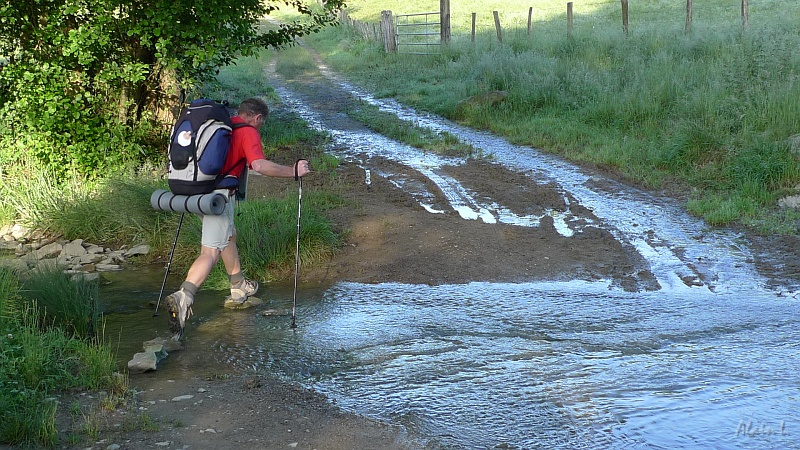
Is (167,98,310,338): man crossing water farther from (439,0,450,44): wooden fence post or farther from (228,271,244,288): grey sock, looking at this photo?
(439,0,450,44): wooden fence post

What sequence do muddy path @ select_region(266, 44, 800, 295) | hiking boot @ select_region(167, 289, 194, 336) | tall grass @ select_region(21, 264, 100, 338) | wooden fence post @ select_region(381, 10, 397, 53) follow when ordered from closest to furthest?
hiking boot @ select_region(167, 289, 194, 336) → tall grass @ select_region(21, 264, 100, 338) → muddy path @ select_region(266, 44, 800, 295) → wooden fence post @ select_region(381, 10, 397, 53)

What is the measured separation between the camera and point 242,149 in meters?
6.50

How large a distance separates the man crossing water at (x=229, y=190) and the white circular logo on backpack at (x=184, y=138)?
1.22 ft

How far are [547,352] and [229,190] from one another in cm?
272

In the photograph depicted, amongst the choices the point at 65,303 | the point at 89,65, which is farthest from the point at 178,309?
the point at 89,65

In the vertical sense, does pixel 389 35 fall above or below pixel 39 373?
above

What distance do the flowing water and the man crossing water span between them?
0.33 m

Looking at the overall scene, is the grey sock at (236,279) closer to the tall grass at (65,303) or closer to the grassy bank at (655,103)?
the tall grass at (65,303)

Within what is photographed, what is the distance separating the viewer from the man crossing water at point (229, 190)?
6383mm

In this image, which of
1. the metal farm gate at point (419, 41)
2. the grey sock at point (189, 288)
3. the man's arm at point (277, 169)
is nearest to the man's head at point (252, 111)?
the man's arm at point (277, 169)

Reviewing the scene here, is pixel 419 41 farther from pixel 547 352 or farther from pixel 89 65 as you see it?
pixel 547 352

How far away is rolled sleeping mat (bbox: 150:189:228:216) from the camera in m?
6.35

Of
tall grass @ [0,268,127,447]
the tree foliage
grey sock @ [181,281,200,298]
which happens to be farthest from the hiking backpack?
the tree foliage

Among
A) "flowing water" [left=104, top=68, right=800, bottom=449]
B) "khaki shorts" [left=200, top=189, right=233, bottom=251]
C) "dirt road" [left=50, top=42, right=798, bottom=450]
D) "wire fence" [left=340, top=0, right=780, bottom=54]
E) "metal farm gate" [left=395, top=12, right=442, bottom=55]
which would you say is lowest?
"flowing water" [left=104, top=68, right=800, bottom=449]
